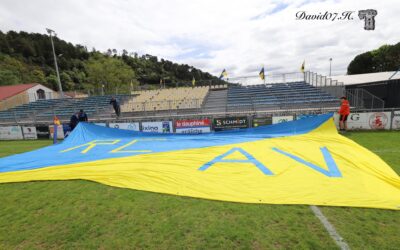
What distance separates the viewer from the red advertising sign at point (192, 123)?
505 inches

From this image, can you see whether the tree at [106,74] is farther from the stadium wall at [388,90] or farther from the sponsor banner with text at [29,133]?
the stadium wall at [388,90]

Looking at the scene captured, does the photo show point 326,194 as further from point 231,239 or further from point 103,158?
point 103,158

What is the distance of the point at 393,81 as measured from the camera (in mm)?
17094

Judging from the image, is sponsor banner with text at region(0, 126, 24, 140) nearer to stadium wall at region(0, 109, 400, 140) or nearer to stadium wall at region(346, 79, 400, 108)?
stadium wall at region(0, 109, 400, 140)

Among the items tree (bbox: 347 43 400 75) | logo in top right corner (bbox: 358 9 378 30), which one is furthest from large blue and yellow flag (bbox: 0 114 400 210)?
tree (bbox: 347 43 400 75)

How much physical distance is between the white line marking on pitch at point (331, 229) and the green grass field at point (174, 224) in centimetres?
6

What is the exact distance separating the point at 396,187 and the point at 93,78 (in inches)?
2155

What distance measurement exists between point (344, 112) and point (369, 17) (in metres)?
15.2

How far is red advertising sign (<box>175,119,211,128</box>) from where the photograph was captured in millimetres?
12820

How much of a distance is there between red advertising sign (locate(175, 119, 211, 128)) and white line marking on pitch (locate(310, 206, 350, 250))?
965 centimetres

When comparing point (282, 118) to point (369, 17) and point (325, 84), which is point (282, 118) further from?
point (369, 17)

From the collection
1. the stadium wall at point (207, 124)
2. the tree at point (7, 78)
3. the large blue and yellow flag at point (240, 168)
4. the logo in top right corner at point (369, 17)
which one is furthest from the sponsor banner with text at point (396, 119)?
the tree at point (7, 78)

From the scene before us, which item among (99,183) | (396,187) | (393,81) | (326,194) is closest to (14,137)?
(99,183)

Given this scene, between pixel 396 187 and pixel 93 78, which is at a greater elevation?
pixel 93 78
